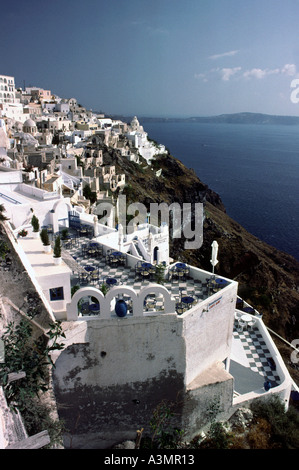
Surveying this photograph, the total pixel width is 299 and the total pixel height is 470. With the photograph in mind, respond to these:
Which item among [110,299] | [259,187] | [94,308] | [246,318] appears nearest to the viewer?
[110,299]

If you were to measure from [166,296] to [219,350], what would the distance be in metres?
4.09

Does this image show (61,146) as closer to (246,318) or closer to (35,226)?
(35,226)

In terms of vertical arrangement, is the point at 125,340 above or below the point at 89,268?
below

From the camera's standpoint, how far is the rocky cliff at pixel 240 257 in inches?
1449

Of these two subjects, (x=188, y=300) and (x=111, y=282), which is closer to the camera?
(x=188, y=300)

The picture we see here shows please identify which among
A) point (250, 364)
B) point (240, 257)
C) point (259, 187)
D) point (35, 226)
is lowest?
point (240, 257)

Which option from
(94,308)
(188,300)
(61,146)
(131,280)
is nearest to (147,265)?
(131,280)

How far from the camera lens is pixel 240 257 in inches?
1884

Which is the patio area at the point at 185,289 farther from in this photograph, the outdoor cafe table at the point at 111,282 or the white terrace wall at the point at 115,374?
the white terrace wall at the point at 115,374

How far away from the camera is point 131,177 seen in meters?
52.7

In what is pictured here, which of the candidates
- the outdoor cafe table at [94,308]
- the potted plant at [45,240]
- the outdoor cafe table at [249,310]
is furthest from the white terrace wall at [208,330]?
the outdoor cafe table at [249,310]
